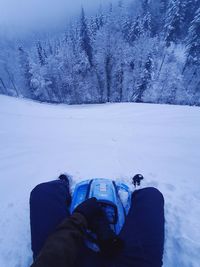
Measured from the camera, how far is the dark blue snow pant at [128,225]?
4.78 ft

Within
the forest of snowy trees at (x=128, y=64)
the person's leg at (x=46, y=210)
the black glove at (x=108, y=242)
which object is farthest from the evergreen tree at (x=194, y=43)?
the black glove at (x=108, y=242)

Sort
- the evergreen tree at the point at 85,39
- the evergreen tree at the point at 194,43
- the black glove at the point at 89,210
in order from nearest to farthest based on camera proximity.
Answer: the black glove at the point at 89,210 → the evergreen tree at the point at 194,43 → the evergreen tree at the point at 85,39

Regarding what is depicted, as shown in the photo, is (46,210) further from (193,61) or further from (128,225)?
(193,61)

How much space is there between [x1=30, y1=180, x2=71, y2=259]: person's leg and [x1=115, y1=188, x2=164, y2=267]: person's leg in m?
0.75

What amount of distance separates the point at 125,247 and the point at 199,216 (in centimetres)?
124

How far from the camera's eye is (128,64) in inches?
979

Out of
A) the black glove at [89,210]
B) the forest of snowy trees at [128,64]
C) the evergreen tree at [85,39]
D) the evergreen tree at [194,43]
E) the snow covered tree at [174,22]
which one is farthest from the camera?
the evergreen tree at [85,39]

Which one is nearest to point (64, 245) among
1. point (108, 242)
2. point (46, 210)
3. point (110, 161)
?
point (108, 242)

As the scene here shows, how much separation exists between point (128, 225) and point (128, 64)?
85.7 feet

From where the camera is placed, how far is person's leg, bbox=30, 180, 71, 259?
5.58 ft

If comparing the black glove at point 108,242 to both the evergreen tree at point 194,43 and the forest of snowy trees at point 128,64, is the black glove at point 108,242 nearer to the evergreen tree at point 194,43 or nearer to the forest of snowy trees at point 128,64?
the forest of snowy trees at point 128,64

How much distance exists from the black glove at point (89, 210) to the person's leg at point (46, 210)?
302mm

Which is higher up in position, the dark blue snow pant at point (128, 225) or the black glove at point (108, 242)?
the black glove at point (108, 242)

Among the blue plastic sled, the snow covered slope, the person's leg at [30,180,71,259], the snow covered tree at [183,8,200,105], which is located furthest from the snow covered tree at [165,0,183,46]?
the person's leg at [30,180,71,259]
